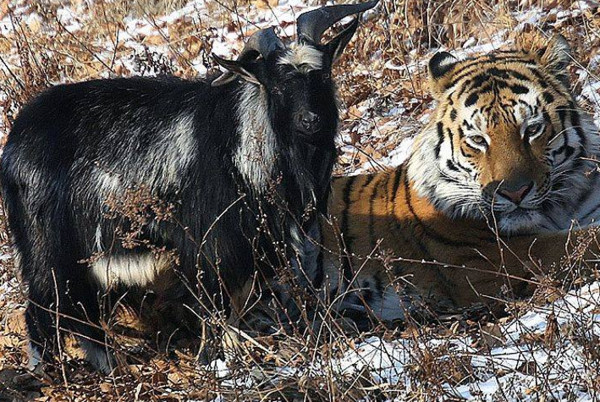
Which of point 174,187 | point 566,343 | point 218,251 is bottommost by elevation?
point 566,343

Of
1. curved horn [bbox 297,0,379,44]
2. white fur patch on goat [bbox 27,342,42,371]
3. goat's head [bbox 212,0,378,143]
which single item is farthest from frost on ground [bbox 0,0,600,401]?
curved horn [bbox 297,0,379,44]

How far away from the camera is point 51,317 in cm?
560

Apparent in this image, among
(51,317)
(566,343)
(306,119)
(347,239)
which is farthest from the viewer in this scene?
(347,239)

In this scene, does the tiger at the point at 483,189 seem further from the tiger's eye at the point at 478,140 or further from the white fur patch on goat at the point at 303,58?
the white fur patch on goat at the point at 303,58

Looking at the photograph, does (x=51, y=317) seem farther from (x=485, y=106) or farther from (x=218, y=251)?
(x=485, y=106)

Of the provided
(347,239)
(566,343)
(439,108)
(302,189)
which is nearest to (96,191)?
(302,189)

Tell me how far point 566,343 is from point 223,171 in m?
2.17

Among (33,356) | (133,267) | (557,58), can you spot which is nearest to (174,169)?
(133,267)

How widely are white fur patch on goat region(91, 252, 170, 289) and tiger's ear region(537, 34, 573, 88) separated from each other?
2.59 m

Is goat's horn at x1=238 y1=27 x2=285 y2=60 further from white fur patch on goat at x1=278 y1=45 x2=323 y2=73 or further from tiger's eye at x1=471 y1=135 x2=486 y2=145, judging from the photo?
tiger's eye at x1=471 y1=135 x2=486 y2=145

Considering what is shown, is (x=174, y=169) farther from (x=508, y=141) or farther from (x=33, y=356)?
(x=508, y=141)

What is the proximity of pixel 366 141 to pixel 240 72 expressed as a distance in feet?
9.76

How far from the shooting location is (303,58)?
5383 mm

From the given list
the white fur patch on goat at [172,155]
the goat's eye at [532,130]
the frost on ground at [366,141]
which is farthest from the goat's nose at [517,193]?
the white fur patch on goat at [172,155]
